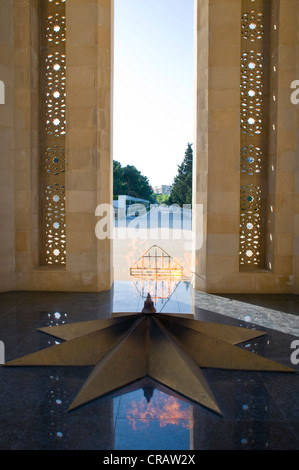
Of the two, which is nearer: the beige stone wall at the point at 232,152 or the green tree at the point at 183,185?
the beige stone wall at the point at 232,152

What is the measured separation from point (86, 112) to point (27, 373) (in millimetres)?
5262

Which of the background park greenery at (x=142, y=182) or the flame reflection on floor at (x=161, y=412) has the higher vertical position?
the background park greenery at (x=142, y=182)

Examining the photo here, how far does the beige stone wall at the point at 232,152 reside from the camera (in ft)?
24.0

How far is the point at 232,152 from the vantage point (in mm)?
7430

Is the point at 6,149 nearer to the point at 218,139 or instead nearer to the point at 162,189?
the point at 218,139

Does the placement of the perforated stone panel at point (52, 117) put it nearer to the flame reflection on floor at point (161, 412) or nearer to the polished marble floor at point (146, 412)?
the polished marble floor at point (146, 412)

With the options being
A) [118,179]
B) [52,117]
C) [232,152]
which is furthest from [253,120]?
[118,179]

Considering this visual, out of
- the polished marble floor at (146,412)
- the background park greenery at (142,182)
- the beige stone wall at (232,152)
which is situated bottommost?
the polished marble floor at (146,412)

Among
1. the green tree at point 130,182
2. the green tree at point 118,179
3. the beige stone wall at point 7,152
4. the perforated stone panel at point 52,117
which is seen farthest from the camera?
the green tree at point 130,182

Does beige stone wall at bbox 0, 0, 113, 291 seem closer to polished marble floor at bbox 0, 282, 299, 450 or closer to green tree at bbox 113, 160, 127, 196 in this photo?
polished marble floor at bbox 0, 282, 299, 450

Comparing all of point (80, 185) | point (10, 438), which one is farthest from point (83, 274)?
point (10, 438)

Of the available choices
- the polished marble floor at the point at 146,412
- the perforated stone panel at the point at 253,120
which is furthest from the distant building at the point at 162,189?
the polished marble floor at the point at 146,412

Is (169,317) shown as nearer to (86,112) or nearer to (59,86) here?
(86,112)

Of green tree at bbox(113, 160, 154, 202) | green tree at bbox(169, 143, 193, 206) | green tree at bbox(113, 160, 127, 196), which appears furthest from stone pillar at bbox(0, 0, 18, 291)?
green tree at bbox(113, 160, 154, 202)
